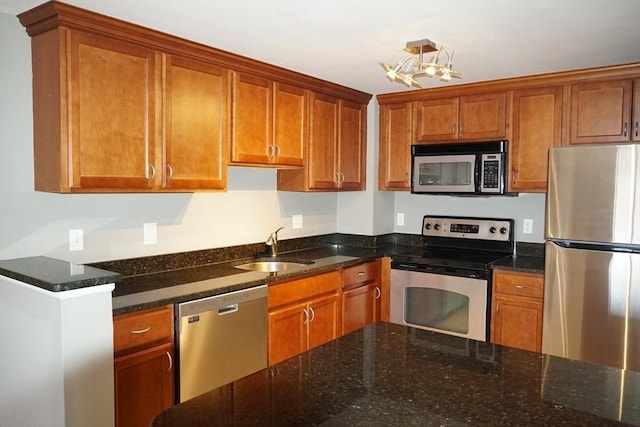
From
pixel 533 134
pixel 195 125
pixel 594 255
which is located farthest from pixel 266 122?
pixel 594 255

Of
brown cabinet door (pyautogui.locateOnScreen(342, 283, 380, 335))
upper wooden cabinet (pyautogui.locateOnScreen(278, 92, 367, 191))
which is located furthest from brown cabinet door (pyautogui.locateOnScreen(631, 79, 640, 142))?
brown cabinet door (pyautogui.locateOnScreen(342, 283, 380, 335))

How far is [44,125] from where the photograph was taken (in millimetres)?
2264

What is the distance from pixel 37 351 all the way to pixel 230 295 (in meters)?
0.90

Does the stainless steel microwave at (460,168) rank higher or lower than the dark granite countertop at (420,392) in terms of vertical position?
higher

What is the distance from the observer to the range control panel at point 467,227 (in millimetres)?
3811

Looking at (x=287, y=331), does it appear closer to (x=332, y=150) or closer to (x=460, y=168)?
(x=332, y=150)

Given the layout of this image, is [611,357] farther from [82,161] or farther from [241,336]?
[82,161]

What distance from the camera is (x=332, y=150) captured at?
376 centimetres

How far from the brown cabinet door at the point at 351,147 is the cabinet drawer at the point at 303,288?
2.78ft

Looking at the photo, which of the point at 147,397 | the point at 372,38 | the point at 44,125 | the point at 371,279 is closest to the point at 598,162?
the point at 372,38

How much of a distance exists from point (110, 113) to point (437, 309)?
2509 millimetres

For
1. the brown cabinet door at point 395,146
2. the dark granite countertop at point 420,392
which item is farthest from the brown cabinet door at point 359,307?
the dark granite countertop at point 420,392

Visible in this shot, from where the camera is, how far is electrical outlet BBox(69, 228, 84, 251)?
2.50 m

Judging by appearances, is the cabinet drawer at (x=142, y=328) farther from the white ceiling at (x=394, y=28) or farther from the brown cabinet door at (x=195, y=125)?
the white ceiling at (x=394, y=28)
